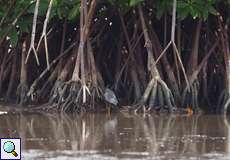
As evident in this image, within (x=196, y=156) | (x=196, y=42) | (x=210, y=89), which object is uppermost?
(x=196, y=42)

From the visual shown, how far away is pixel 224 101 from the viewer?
1349 cm

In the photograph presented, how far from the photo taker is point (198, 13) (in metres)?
12.9

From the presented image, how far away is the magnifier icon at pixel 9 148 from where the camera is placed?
7.41m

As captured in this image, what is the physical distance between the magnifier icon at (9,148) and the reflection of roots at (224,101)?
254 inches

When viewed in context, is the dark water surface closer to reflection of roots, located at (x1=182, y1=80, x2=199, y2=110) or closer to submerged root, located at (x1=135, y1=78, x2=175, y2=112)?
submerged root, located at (x1=135, y1=78, x2=175, y2=112)

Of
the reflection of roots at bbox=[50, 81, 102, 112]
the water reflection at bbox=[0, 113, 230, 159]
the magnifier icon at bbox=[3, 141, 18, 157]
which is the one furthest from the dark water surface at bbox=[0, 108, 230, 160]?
the magnifier icon at bbox=[3, 141, 18, 157]

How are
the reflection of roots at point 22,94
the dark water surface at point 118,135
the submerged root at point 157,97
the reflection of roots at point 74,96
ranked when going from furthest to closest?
the reflection of roots at point 22,94
the submerged root at point 157,97
the reflection of roots at point 74,96
the dark water surface at point 118,135

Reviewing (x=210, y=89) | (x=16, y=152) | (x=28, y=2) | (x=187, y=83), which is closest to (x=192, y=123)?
(x=187, y=83)

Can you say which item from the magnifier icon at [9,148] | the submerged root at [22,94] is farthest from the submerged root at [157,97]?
the magnifier icon at [9,148]

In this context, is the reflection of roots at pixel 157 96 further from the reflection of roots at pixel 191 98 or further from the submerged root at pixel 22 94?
the submerged root at pixel 22 94

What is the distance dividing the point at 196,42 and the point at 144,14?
1165 mm

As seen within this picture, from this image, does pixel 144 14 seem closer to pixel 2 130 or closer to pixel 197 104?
pixel 197 104

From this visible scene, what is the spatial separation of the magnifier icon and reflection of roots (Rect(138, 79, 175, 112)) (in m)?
5.96

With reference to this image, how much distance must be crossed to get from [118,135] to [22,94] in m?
4.06
